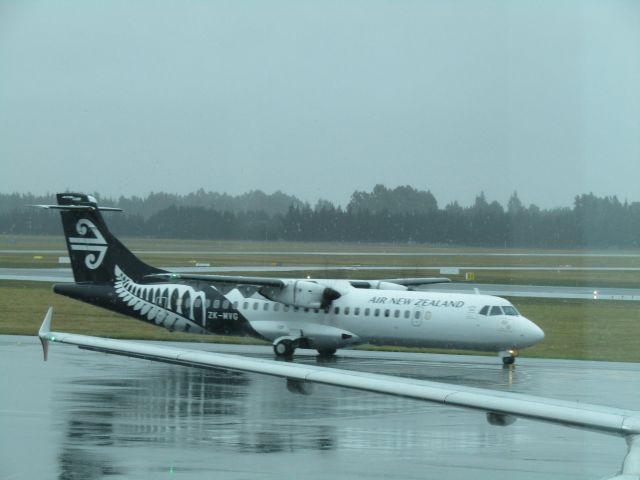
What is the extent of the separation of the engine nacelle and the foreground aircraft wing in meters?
15.2

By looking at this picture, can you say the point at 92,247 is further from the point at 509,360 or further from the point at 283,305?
the point at 509,360

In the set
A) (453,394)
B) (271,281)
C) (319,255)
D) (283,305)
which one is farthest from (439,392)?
(319,255)

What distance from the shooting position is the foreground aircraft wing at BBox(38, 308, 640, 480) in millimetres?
8664

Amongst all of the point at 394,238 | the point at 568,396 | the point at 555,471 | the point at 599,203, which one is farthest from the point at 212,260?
the point at 555,471

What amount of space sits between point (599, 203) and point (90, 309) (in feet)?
65.8

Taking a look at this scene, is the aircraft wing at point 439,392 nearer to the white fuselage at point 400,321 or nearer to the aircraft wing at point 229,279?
the aircraft wing at point 229,279

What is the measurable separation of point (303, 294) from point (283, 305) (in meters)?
0.78

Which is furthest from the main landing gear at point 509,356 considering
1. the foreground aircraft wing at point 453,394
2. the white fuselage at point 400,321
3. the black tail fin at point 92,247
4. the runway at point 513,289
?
the foreground aircraft wing at point 453,394

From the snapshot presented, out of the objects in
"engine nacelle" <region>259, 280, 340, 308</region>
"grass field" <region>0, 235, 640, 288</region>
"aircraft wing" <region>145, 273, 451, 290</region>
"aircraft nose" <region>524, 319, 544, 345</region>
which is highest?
"grass field" <region>0, 235, 640, 288</region>

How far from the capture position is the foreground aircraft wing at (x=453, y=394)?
8.66 meters

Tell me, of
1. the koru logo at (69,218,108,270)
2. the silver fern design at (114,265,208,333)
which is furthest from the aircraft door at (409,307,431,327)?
the koru logo at (69,218,108,270)

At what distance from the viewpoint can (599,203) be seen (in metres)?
28.8

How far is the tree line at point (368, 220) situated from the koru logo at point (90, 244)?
153cm

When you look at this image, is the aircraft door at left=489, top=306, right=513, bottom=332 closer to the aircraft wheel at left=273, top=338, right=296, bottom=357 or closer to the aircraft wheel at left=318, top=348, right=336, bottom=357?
the aircraft wheel at left=318, top=348, right=336, bottom=357
